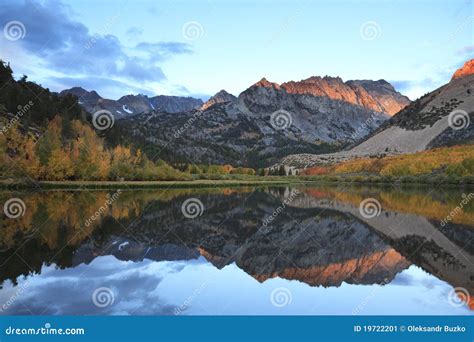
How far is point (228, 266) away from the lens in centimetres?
2095

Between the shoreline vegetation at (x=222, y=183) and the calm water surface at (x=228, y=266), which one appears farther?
the shoreline vegetation at (x=222, y=183)

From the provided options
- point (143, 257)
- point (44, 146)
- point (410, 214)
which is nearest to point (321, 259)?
point (143, 257)

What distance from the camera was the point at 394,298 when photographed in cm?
1589

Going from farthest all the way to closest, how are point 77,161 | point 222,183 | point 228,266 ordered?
point 222,183 → point 77,161 → point 228,266

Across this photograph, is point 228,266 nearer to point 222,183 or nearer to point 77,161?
point 77,161

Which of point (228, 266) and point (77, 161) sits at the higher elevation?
point (77, 161)

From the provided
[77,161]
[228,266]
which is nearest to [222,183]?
[77,161]

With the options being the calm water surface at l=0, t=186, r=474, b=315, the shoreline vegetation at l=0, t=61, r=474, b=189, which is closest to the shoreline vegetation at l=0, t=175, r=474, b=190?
the shoreline vegetation at l=0, t=61, r=474, b=189

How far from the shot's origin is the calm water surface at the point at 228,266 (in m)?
14.6

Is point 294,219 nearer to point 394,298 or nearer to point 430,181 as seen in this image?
point 394,298

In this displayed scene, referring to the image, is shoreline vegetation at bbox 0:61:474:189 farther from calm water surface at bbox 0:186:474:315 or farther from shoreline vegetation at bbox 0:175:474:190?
calm water surface at bbox 0:186:474:315

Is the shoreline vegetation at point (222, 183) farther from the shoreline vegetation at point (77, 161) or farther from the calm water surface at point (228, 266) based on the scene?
the calm water surface at point (228, 266)

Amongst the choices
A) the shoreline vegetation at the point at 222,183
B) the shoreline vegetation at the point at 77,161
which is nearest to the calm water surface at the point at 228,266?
the shoreline vegetation at the point at 222,183

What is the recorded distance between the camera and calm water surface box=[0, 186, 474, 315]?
574 inches
